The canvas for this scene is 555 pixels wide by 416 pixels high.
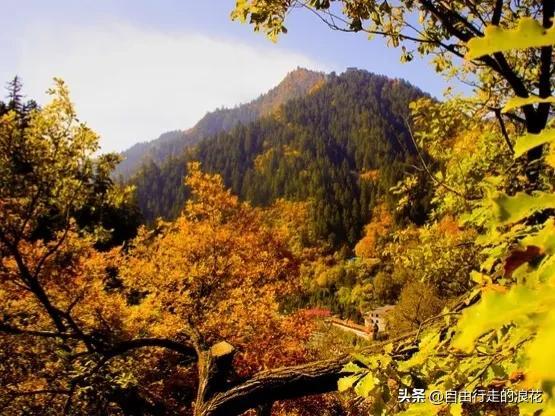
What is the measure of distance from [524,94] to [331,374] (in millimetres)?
3109

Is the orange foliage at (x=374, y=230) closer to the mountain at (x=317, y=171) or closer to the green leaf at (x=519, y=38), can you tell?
the mountain at (x=317, y=171)

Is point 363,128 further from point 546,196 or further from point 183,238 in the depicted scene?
point 546,196

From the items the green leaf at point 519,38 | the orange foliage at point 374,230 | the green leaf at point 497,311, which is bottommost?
the orange foliage at point 374,230

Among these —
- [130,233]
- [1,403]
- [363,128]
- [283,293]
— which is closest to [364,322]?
[130,233]

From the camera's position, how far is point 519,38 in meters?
0.73

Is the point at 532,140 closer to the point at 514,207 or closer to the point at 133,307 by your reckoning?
the point at 514,207

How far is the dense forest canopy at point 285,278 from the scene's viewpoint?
4.44 feet

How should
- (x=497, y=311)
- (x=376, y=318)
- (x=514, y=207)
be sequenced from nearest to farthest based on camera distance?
1. (x=497, y=311)
2. (x=514, y=207)
3. (x=376, y=318)

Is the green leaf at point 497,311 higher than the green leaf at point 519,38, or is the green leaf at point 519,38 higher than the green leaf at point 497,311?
the green leaf at point 519,38

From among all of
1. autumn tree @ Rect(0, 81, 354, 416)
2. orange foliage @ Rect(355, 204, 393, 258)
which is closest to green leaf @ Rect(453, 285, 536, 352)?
autumn tree @ Rect(0, 81, 354, 416)

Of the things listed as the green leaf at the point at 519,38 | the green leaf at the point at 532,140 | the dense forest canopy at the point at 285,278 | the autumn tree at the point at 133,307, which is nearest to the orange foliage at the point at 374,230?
the dense forest canopy at the point at 285,278

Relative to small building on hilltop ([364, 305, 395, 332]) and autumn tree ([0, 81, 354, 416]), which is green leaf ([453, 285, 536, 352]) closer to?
autumn tree ([0, 81, 354, 416])

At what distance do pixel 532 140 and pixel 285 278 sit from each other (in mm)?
14619

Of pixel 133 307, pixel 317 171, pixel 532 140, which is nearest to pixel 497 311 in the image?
pixel 532 140
